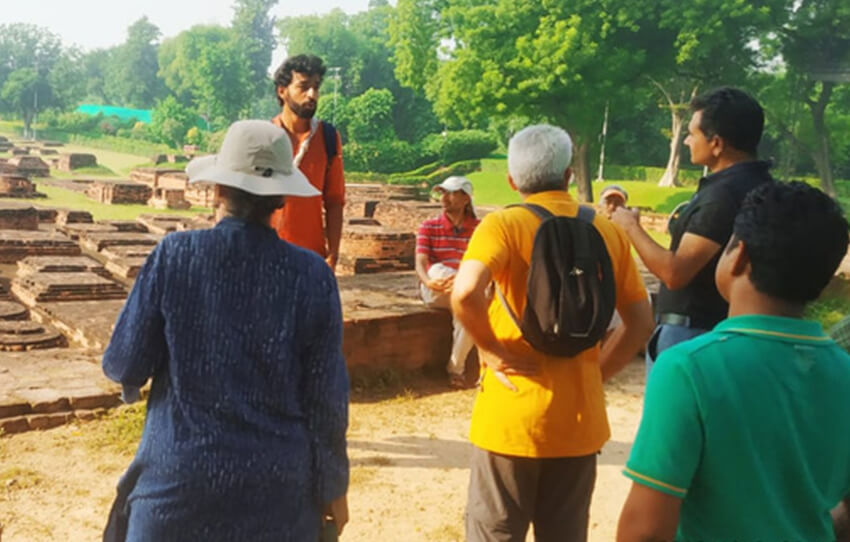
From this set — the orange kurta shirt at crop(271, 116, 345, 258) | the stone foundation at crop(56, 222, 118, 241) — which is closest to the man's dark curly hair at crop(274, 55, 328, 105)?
the orange kurta shirt at crop(271, 116, 345, 258)

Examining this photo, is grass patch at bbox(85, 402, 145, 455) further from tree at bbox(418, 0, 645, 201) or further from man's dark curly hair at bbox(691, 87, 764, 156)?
tree at bbox(418, 0, 645, 201)

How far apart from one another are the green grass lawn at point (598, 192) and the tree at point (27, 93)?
39842 millimetres

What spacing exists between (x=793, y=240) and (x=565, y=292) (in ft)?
2.84

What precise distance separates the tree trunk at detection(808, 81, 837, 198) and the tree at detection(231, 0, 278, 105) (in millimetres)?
66219

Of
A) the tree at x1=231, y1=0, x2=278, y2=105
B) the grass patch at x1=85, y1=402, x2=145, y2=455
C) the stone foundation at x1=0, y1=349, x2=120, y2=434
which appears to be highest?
the tree at x1=231, y1=0, x2=278, y2=105

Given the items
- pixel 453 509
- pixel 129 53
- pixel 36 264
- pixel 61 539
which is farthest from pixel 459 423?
pixel 129 53

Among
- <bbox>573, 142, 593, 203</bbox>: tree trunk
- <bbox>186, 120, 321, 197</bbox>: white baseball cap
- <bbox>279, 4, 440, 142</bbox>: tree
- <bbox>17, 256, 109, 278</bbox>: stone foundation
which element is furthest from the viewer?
<bbox>279, 4, 440, 142</bbox>: tree

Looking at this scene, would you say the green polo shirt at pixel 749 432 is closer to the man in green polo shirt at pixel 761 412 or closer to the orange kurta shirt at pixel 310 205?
the man in green polo shirt at pixel 761 412

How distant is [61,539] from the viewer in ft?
10.4

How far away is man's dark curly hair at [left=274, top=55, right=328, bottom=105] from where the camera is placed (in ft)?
11.4

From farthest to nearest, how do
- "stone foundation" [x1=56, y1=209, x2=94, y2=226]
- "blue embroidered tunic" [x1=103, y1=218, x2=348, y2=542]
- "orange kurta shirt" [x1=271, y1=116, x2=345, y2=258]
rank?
"stone foundation" [x1=56, y1=209, x2=94, y2=226] < "orange kurta shirt" [x1=271, y1=116, x2=345, y2=258] < "blue embroidered tunic" [x1=103, y1=218, x2=348, y2=542]

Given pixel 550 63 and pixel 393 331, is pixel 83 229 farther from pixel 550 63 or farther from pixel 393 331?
pixel 550 63

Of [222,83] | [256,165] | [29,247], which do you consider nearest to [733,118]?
[256,165]

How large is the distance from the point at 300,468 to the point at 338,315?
0.33m
